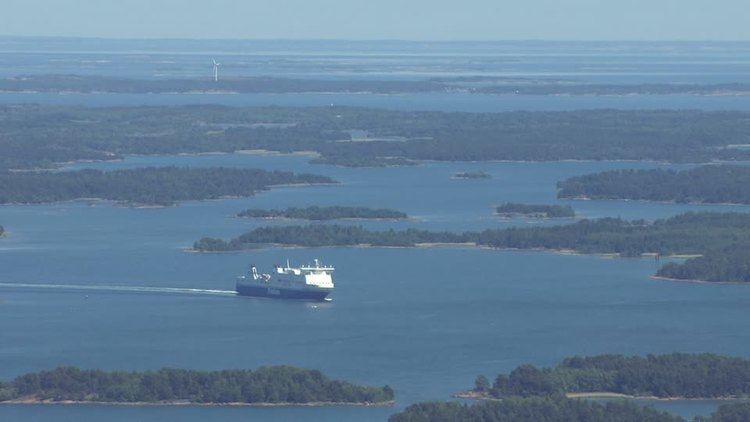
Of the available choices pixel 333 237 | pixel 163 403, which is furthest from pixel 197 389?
pixel 333 237

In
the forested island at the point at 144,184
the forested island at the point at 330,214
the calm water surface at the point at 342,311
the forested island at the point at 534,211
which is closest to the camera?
the calm water surface at the point at 342,311

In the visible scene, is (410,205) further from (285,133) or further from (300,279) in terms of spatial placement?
(285,133)

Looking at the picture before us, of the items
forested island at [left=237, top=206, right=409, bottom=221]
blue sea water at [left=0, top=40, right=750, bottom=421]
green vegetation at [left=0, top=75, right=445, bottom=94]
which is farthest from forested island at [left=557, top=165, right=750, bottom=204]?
green vegetation at [left=0, top=75, right=445, bottom=94]

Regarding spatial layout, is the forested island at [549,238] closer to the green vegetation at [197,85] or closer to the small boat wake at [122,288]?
the small boat wake at [122,288]

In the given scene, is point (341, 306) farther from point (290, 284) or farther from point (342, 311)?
point (290, 284)

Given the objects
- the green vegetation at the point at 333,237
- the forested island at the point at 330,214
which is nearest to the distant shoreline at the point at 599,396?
the green vegetation at the point at 333,237

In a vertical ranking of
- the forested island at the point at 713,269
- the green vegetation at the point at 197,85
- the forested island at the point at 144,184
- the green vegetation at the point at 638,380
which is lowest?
the green vegetation at the point at 638,380
